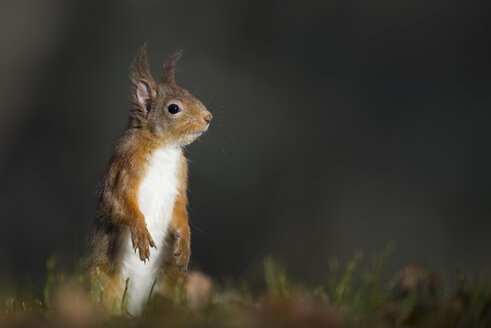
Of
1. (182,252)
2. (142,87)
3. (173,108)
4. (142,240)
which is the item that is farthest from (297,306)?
(142,87)

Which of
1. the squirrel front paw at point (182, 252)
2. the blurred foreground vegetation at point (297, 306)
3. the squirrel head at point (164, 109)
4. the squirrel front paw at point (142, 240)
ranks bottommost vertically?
the squirrel front paw at point (182, 252)

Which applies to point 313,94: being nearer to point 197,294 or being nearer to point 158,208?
point 158,208

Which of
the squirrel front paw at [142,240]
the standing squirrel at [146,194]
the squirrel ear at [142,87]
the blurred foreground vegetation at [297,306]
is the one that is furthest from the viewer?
the squirrel ear at [142,87]

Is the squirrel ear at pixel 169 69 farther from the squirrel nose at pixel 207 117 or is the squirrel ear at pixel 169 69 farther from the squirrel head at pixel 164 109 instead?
the squirrel nose at pixel 207 117

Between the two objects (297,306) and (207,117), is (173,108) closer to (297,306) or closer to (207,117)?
(207,117)

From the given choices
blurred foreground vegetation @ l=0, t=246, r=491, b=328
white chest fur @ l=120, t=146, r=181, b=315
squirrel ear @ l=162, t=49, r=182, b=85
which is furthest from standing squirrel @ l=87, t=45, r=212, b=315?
blurred foreground vegetation @ l=0, t=246, r=491, b=328

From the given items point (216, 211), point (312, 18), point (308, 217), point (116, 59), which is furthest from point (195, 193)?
point (312, 18)

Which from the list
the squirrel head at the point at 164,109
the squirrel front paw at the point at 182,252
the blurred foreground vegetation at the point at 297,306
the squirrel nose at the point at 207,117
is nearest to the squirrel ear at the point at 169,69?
the squirrel head at the point at 164,109
